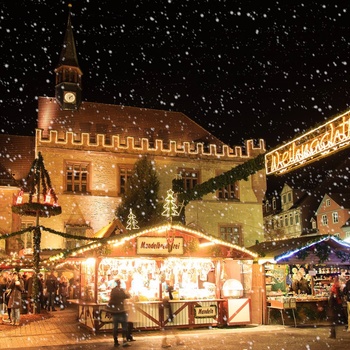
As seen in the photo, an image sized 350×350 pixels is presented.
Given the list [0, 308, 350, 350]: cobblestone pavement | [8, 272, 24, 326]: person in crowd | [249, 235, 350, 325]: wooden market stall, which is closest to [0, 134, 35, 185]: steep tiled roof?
[8, 272, 24, 326]: person in crowd

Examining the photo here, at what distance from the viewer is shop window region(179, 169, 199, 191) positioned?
28453 mm

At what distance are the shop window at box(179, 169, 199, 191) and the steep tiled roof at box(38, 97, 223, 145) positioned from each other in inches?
97.2

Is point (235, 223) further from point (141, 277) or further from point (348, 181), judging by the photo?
point (348, 181)

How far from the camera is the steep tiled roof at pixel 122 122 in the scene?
28.6 meters

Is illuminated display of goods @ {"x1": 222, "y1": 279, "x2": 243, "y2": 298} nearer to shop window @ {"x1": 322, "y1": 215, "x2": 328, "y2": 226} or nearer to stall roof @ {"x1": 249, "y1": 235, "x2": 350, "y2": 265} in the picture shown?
stall roof @ {"x1": 249, "y1": 235, "x2": 350, "y2": 265}

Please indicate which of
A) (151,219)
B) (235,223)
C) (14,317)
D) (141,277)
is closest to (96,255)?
(141,277)

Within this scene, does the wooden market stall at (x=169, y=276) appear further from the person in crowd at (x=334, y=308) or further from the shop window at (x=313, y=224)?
the shop window at (x=313, y=224)

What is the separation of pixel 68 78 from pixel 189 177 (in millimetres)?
10063

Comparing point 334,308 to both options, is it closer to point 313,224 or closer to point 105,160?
point 105,160

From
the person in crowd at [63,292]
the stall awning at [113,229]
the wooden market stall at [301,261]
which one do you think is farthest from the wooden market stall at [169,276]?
the person in crowd at [63,292]

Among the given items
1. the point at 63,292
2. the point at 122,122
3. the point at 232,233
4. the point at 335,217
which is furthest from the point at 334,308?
the point at 335,217

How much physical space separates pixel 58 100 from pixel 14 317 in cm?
1772

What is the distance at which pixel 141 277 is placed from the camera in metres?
14.8

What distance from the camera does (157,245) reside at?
14062 millimetres
